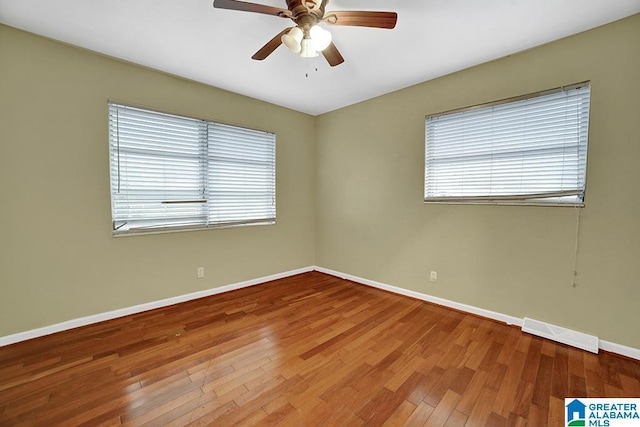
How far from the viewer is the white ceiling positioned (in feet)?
6.29

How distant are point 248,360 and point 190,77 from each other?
3.04 m

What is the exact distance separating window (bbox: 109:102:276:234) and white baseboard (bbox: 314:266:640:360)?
158 cm

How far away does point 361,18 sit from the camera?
1689 mm

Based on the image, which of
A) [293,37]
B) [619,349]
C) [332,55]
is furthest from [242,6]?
[619,349]

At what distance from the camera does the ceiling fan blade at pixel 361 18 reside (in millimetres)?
1631

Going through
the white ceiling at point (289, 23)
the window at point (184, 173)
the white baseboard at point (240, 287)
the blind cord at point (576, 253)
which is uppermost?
the white ceiling at point (289, 23)

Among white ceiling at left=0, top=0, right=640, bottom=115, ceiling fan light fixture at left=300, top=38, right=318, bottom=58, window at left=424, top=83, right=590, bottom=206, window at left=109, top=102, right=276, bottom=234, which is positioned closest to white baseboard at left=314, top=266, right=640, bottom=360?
window at left=424, top=83, right=590, bottom=206

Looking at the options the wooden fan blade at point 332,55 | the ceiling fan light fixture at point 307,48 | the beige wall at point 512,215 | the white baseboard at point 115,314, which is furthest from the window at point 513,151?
the white baseboard at point 115,314

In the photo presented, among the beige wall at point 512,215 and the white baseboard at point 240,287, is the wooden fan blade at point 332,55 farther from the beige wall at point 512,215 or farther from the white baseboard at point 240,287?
the white baseboard at point 240,287

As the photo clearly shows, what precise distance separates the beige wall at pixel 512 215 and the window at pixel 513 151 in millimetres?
82

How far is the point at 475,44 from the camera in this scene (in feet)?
7.74

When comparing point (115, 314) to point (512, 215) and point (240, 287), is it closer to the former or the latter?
point (240, 287)

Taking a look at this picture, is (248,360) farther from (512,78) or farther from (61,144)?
(512,78)

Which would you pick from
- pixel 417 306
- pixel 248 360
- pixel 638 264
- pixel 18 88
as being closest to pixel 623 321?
pixel 638 264
